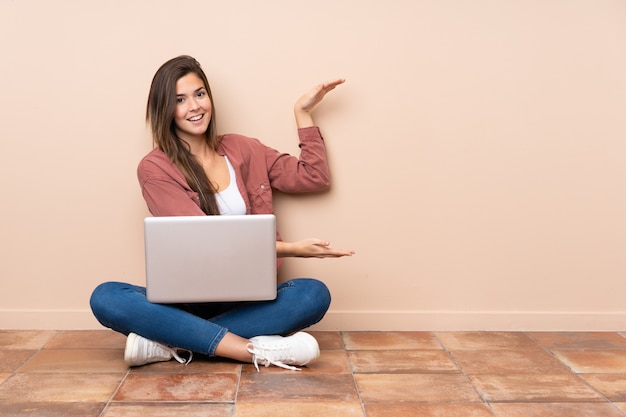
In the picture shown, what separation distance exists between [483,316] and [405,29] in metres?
1.05

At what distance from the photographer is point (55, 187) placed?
259 centimetres

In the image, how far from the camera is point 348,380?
2.08 metres

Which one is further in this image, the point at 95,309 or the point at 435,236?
the point at 435,236

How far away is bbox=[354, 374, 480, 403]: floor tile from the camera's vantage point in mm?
1937

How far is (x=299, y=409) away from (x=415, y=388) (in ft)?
1.18

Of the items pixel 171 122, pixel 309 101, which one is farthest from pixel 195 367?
pixel 309 101

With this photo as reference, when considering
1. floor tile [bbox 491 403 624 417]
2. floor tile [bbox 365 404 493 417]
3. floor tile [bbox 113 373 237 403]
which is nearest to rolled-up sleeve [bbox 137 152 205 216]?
floor tile [bbox 113 373 237 403]

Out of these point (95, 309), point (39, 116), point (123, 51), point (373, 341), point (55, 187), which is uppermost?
point (123, 51)

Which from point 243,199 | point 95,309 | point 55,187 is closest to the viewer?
point 95,309

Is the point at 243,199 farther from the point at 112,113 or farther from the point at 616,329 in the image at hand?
the point at 616,329

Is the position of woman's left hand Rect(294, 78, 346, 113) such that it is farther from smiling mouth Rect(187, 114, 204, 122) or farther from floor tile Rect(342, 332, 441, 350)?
floor tile Rect(342, 332, 441, 350)

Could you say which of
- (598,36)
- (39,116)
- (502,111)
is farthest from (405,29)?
(39,116)

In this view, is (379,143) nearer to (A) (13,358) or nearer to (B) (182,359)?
(B) (182,359)

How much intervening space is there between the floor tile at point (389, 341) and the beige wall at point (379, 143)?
59 mm
